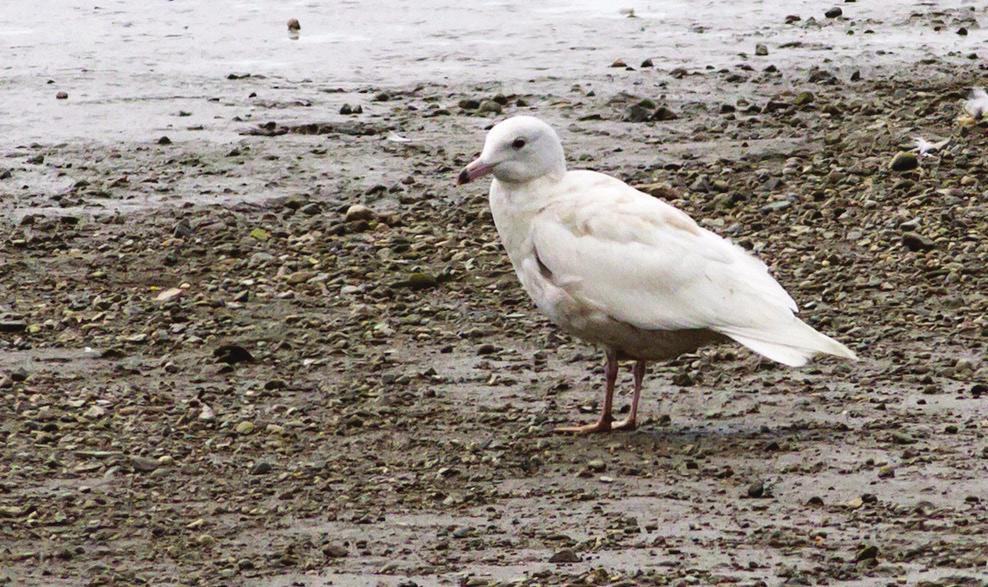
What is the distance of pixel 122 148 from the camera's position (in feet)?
44.1

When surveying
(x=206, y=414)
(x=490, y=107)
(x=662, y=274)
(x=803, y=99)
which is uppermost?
(x=662, y=274)

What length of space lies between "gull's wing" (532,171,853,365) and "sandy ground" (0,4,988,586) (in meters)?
0.44

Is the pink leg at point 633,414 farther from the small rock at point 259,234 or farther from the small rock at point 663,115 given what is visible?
the small rock at point 663,115

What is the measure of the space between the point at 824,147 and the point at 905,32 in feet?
15.9

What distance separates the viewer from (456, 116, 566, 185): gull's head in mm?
8602

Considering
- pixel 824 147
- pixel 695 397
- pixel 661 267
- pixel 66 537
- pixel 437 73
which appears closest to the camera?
pixel 66 537

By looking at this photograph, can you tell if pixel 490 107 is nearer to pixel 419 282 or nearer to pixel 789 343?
pixel 419 282

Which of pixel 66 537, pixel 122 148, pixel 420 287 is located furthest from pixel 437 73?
pixel 66 537

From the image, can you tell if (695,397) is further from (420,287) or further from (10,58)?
(10,58)

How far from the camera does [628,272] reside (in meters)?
8.11

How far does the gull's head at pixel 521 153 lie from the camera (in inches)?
339

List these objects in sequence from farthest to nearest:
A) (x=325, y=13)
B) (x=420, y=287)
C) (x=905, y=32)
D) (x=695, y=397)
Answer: (x=325, y=13)
(x=905, y=32)
(x=420, y=287)
(x=695, y=397)

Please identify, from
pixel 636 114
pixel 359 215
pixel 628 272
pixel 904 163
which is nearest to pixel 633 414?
pixel 628 272

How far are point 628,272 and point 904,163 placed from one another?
4.34 metres
